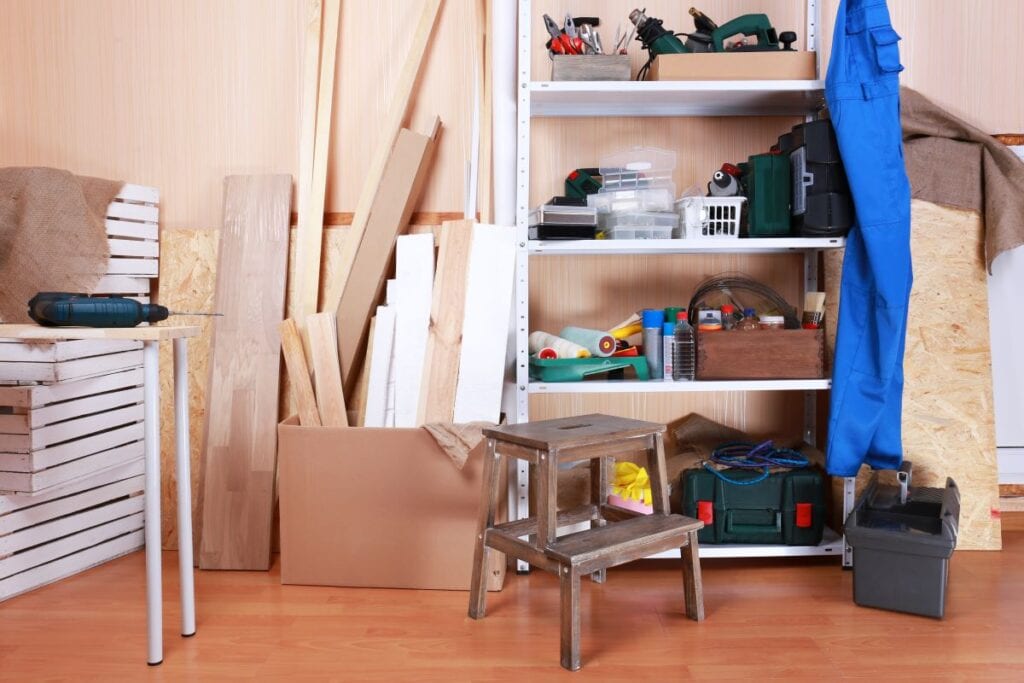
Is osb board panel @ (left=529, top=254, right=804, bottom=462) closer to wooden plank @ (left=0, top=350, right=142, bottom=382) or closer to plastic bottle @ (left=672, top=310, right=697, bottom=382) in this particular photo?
plastic bottle @ (left=672, top=310, right=697, bottom=382)

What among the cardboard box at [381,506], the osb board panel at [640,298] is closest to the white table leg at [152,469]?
the cardboard box at [381,506]

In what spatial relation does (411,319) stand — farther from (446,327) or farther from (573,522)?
(573,522)

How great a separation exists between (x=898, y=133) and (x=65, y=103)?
2647mm

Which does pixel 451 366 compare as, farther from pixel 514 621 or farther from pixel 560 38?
pixel 560 38

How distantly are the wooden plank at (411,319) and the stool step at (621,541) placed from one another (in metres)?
0.70

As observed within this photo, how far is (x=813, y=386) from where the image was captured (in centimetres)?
247

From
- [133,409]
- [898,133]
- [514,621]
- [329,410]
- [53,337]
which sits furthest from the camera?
[133,409]

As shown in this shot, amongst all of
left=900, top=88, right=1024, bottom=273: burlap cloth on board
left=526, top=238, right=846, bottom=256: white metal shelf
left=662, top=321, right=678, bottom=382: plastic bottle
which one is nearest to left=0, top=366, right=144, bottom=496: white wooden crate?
left=526, top=238, right=846, bottom=256: white metal shelf

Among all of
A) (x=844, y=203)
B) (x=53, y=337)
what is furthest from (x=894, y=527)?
(x=53, y=337)

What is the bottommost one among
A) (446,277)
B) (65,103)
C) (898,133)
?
(446,277)

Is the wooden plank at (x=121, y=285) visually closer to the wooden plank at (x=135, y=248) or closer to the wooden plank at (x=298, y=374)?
the wooden plank at (x=135, y=248)

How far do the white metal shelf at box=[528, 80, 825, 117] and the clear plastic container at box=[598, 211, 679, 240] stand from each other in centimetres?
36

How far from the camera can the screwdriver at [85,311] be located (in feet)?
5.85

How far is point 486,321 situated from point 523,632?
874 millimetres
